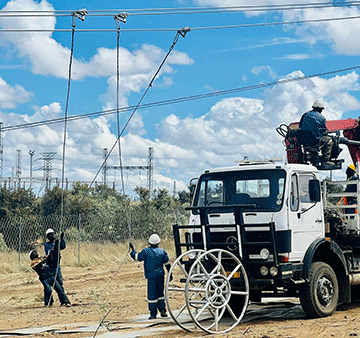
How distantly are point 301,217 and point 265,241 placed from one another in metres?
0.90

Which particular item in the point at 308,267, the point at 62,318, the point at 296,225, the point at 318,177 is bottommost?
the point at 62,318

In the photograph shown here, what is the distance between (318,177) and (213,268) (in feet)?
9.30

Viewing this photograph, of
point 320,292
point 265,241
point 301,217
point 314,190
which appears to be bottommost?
point 320,292

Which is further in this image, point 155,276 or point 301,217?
point 155,276

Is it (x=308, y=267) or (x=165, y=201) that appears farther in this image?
(x=165, y=201)

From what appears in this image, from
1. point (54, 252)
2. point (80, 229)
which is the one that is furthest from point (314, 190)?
point (80, 229)

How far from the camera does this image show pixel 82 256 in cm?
2595

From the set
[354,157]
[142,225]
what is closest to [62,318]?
[354,157]

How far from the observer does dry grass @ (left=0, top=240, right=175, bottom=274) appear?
23672 millimetres

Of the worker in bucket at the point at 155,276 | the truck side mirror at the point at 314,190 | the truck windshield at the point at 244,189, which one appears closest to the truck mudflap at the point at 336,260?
the truck side mirror at the point at 314,190

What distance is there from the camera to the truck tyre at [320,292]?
11.1 metres

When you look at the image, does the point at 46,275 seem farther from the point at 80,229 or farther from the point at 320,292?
the point at 80,229

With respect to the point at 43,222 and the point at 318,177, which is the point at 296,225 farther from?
the point at 43,222

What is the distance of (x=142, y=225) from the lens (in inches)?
1249
